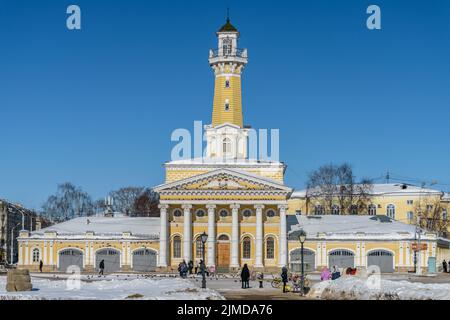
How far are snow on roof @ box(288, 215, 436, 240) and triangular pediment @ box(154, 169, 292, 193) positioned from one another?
5.74 meters

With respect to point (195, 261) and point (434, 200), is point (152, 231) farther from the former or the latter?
point (434, 200)

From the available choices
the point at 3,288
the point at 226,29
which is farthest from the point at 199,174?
the point at 3,288

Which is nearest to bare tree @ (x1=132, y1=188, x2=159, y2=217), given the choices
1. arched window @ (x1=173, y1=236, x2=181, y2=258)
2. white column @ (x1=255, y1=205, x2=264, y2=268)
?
arched window @ (x1=173, y1=236, x2=181, y2=258)

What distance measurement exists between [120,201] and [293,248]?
57.2 metres

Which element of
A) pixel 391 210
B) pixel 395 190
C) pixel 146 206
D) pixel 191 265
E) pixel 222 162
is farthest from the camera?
pixel 395 190

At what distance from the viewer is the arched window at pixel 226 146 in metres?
88.2

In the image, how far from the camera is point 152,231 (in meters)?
87.2

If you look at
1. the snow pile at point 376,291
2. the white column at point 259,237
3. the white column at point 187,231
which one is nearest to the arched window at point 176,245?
the white column at point 187,231

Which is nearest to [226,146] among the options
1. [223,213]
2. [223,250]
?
[223,213]

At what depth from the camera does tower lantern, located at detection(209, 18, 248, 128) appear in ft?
290

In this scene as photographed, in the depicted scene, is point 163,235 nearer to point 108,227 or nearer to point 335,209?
point 108,227

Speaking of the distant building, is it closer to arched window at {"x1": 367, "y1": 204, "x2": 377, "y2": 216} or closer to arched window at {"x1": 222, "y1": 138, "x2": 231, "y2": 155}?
arched window at {"x1": 367, "y1": 204, "x2": 377, "y2": 216}

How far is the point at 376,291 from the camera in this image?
113 feet

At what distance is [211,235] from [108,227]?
37.4ft
